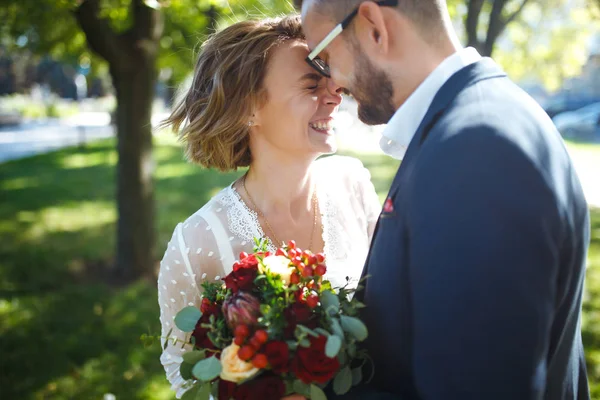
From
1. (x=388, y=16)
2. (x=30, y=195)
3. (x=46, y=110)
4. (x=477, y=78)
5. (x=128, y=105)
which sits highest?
(x=388, y=16)

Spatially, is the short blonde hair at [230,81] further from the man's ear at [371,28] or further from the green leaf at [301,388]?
the green leaf at [301,388]

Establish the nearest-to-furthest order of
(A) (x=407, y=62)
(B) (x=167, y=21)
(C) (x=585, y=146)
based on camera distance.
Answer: (A) (x=407, y=62) < (B) (x=167, y=21) < (C) (x=585, y=146)

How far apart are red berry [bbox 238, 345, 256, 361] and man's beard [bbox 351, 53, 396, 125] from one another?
793mm

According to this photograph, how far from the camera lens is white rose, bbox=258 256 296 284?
1.77 m

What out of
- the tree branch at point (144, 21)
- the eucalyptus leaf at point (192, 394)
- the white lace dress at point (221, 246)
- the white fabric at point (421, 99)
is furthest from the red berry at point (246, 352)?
the tree branch at point (144, 21)

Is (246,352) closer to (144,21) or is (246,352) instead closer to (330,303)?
(330,303)

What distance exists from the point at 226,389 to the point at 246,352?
0.71ft

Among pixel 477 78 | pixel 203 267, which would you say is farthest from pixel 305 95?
pixel 477 78

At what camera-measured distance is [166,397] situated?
4.67m

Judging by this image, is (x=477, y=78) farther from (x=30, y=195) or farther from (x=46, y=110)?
(x=46, y=110)

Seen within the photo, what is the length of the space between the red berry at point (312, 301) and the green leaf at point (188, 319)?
0.43 metres

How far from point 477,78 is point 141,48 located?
554 cm

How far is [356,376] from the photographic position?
1.72 metres

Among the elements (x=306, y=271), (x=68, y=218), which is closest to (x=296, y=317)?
(x=306, y=271)
